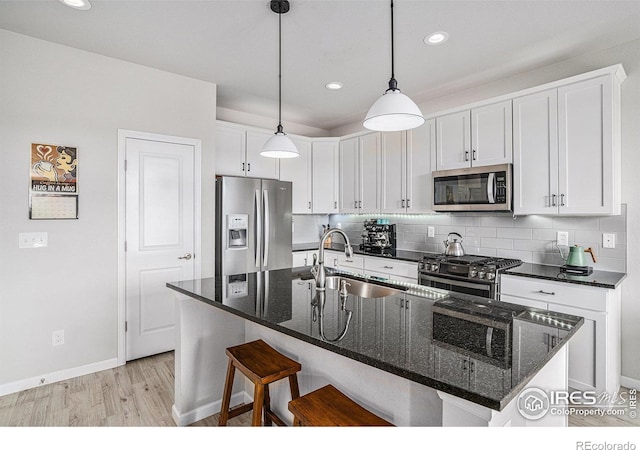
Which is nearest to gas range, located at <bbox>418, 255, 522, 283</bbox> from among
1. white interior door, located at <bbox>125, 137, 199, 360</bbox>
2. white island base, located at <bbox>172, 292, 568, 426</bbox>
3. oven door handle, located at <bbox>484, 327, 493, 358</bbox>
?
white island base, located at <bbox>172, 292, 568, 426</bbox>

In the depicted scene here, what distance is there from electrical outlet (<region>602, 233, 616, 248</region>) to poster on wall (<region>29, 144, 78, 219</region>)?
4.26 metres

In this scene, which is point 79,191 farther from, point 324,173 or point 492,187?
point 492,187

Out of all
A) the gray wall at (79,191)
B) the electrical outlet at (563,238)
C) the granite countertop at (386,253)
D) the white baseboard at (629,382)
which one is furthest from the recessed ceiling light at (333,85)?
the white baseboard at (629,382)

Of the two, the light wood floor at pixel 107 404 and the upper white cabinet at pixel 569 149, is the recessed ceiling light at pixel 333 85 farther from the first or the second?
the light wood floor at pixel 107 404

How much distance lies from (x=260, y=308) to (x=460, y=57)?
2.67 metres

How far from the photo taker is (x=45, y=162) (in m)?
2.66

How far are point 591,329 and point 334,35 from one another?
2.79 meters

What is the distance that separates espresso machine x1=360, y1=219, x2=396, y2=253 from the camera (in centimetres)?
417

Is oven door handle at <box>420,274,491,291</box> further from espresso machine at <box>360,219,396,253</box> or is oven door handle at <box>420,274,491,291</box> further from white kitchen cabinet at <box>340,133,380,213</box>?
white kitchen cabinet at <box>340,133,380,213</box>

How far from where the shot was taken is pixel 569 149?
2693 mm

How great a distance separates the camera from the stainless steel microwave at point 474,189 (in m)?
3.02

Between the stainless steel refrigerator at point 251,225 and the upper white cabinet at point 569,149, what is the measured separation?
239 centimetres
